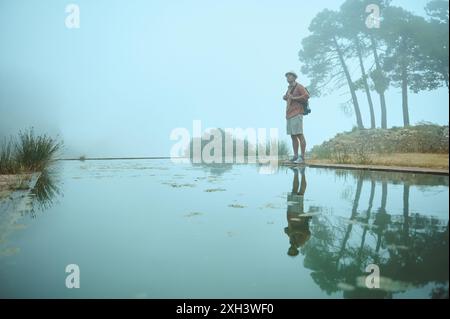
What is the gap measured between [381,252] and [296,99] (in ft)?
18.7

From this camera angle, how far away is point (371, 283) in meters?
1.45

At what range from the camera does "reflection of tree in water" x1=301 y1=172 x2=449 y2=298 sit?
1425mm

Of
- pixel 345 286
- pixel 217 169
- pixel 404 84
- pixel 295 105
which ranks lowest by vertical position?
pixel 345 286

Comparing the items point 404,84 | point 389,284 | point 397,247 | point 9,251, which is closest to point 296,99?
point 397,247

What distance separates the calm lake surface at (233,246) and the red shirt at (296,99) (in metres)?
3.90

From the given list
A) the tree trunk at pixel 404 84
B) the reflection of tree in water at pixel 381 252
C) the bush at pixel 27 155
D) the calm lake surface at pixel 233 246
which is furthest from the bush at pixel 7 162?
the tree trunk at pixel 404 84

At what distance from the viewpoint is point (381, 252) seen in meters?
1.78

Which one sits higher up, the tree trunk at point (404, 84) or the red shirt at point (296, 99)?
the tree trunk at point (404, 84)

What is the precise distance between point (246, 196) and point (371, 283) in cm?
247

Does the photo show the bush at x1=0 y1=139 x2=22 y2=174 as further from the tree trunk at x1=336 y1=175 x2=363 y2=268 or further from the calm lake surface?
the tree trunk at x1=336 y1=175 x2=363 y2=268

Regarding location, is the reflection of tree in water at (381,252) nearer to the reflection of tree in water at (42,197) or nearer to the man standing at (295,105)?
the reflection of tree in water at (42,197)

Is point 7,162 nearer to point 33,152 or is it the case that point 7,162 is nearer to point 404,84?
point 33,152

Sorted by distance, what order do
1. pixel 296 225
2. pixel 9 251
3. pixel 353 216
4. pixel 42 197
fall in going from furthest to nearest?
1. pixel 42 197
2. pixel 353 216
3. pixel 296 225
4. pixel 9 251

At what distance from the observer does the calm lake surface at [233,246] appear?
1.44 m
